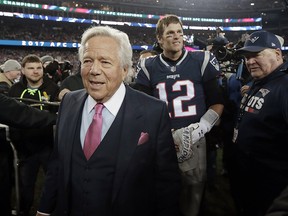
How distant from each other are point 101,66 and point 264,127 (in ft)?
4.42

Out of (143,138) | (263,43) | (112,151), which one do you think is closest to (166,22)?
(263,43)

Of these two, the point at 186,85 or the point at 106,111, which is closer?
the point at 106,111

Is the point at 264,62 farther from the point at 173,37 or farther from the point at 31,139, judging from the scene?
the point at 31,139

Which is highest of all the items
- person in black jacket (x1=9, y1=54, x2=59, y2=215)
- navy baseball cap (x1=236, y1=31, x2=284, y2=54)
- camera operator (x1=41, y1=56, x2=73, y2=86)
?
camera operator (x1=41, y1=56, x2=73, y2=86)

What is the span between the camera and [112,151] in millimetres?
1553

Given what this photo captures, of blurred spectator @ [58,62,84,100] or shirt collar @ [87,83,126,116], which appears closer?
shirt collar @ [87,83,126,116]

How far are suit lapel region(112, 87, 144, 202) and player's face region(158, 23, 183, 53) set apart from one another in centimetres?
92

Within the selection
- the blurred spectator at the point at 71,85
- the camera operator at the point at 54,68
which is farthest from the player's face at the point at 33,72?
the camera operator at the point at 54,68

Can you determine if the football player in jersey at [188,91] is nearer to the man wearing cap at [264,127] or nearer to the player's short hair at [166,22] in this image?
the player's short hair at [166,22]

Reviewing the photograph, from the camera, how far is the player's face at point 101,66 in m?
1.59

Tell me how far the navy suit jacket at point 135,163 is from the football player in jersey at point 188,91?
2.41ft

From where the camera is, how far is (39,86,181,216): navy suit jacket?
1.53 m

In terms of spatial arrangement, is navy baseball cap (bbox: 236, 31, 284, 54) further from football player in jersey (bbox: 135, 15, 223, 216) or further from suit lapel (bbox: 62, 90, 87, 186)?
suit lapel (bbox: 62, 90, 87, 186)

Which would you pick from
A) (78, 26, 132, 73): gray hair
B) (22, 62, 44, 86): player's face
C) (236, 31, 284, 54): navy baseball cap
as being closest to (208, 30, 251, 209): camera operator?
(236, 31, 284, 54): navy baseball cap
